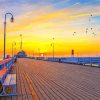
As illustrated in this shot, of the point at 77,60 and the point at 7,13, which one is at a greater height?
the point at 7,13

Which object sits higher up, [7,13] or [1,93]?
[7,13]

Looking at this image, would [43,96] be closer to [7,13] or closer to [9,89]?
[9,89]

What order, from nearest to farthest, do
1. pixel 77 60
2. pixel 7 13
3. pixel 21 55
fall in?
pixel 7 13 < pixel 77 60 < pixel 21 55

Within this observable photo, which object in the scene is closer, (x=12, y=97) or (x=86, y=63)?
(x=12, y=97)

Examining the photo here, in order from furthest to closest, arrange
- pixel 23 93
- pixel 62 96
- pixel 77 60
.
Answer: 1. pixel 77 60
2. pixel 23 93
3. pixel 62 96

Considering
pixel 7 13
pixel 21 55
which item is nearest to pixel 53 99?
pixel 7 13

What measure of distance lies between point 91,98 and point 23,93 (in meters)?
3.17

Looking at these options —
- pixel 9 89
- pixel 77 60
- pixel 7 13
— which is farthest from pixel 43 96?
pixel 77 60

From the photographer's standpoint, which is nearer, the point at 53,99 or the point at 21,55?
the point at 53,99

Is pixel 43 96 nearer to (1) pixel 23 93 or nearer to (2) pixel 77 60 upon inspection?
(1) pixel 23 93

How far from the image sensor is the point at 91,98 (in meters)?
11.4

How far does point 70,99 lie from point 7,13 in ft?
74.0

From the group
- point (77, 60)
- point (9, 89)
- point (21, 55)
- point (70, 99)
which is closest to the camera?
point (70, 99)

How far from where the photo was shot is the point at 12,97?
11.9 m
